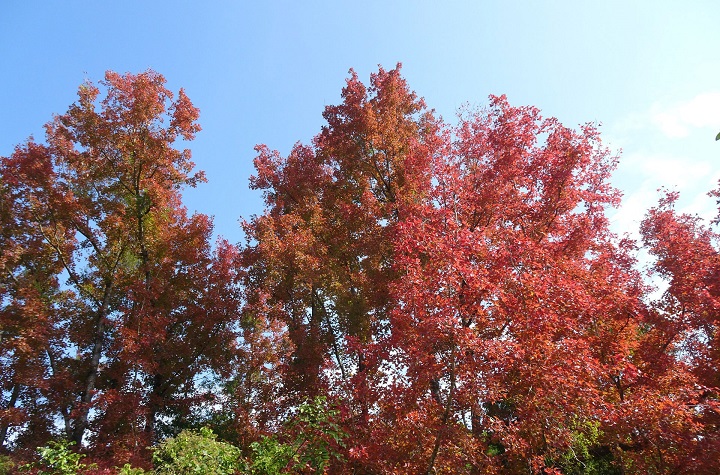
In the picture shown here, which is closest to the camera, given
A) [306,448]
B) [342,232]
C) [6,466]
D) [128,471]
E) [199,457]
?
[199,457]

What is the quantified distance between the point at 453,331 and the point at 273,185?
10149mm

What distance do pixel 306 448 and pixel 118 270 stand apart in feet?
37.9

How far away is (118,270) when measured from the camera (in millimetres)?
15000

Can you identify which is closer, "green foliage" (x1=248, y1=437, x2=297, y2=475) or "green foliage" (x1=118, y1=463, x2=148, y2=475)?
"green foliage" (x1=118, y1=463, x2=148, y2=475)

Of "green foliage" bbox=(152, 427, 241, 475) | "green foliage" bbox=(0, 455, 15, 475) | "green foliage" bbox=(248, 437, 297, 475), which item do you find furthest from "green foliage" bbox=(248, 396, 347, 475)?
"green foliage" bbox=(0, 455, 15, 475)

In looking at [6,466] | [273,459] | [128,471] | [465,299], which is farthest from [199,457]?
A: [6,466]

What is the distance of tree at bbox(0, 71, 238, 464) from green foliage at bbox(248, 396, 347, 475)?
803cm

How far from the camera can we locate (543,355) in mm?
6863

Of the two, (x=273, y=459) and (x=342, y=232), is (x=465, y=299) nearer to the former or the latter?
(x=273, y=459)

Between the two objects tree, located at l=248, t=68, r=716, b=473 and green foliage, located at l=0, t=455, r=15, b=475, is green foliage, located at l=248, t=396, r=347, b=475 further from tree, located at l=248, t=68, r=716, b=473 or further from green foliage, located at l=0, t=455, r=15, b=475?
green foliage, located at l=0, t=455, r=15, b=475

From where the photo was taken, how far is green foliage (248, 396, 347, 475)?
6484 millimetres

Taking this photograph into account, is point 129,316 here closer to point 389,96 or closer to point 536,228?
point 389,96

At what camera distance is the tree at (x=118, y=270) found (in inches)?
525

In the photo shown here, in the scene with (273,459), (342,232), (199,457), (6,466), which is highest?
(342,232)
